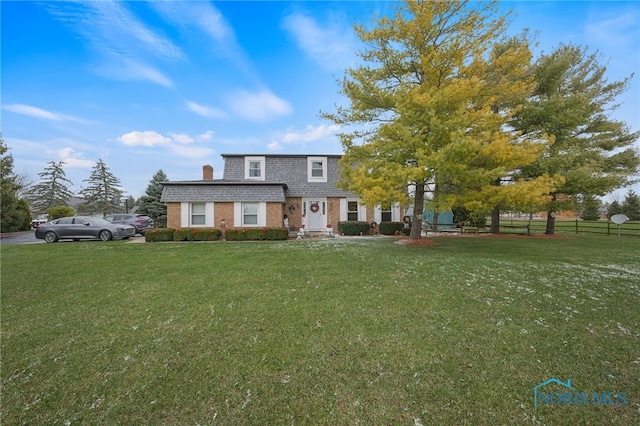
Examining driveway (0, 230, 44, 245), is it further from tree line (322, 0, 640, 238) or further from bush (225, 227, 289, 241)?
tree line (322, 0, 640, 238)

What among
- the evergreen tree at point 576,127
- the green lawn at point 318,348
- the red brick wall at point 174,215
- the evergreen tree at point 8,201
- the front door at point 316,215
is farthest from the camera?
the evergreen tree at point 8,201

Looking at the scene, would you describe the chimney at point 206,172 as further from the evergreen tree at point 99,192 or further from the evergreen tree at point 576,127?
the evergreen tree at point 99,192

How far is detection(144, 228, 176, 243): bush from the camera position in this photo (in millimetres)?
13922

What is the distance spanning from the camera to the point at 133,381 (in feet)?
8.34

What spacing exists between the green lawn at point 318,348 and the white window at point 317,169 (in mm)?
13375

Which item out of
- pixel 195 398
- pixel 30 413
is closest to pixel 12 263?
pixel 30 413

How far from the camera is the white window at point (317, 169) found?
18797mm

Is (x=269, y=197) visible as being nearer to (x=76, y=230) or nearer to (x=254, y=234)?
(x=254, y=234)

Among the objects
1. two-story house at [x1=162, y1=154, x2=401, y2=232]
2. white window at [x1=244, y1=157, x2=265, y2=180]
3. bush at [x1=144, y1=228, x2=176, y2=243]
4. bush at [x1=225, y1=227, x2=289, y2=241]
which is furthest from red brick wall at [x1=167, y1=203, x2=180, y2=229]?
white window at [x1=244, y1=157, x2=265, y2=180]

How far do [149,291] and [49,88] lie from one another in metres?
11.5

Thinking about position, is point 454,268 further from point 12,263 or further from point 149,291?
point 12,263

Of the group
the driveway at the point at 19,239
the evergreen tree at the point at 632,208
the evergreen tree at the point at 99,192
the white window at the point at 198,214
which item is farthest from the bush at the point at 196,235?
the evergreen tree at the point at 632,208

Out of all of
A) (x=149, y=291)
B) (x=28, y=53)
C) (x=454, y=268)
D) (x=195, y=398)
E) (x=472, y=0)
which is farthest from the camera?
(x=472, y=0)

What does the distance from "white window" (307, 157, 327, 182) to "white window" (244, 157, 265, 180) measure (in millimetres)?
3394
